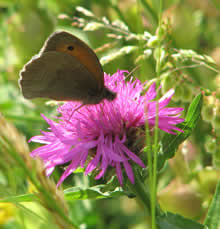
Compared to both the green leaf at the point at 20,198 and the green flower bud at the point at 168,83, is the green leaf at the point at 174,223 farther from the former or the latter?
the green flower bud at the point at 168,83

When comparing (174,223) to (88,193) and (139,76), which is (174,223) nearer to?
(88,193)

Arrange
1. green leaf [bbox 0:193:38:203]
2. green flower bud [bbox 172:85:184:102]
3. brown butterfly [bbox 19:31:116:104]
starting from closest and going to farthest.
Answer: green leaf [bbox 0:193:38:203], brown butterfly [bbox 19:31:116:104], green flower bud [bbox 172:85:184:102]

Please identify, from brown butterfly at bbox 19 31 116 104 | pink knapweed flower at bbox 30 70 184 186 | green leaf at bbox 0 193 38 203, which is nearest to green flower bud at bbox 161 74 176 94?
pink knapweed flower at bbox 30 70 184 186

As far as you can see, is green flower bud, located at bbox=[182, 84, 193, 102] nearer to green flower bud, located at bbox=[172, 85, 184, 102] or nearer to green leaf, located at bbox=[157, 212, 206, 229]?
green flower bud, located at bbox=[172, 85, 184, 102]

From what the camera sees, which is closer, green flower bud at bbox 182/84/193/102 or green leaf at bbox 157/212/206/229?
green leaf at bbox 157/212/206/229

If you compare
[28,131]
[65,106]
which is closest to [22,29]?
[28,131]

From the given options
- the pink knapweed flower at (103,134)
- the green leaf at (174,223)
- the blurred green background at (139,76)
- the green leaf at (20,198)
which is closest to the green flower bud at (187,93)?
the blurred green background at (139,76)

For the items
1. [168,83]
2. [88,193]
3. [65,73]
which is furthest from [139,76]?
[88,193]

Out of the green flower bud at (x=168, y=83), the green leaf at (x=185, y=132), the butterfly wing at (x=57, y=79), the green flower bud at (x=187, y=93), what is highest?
the butterfly wing at (x=57, y=79)
